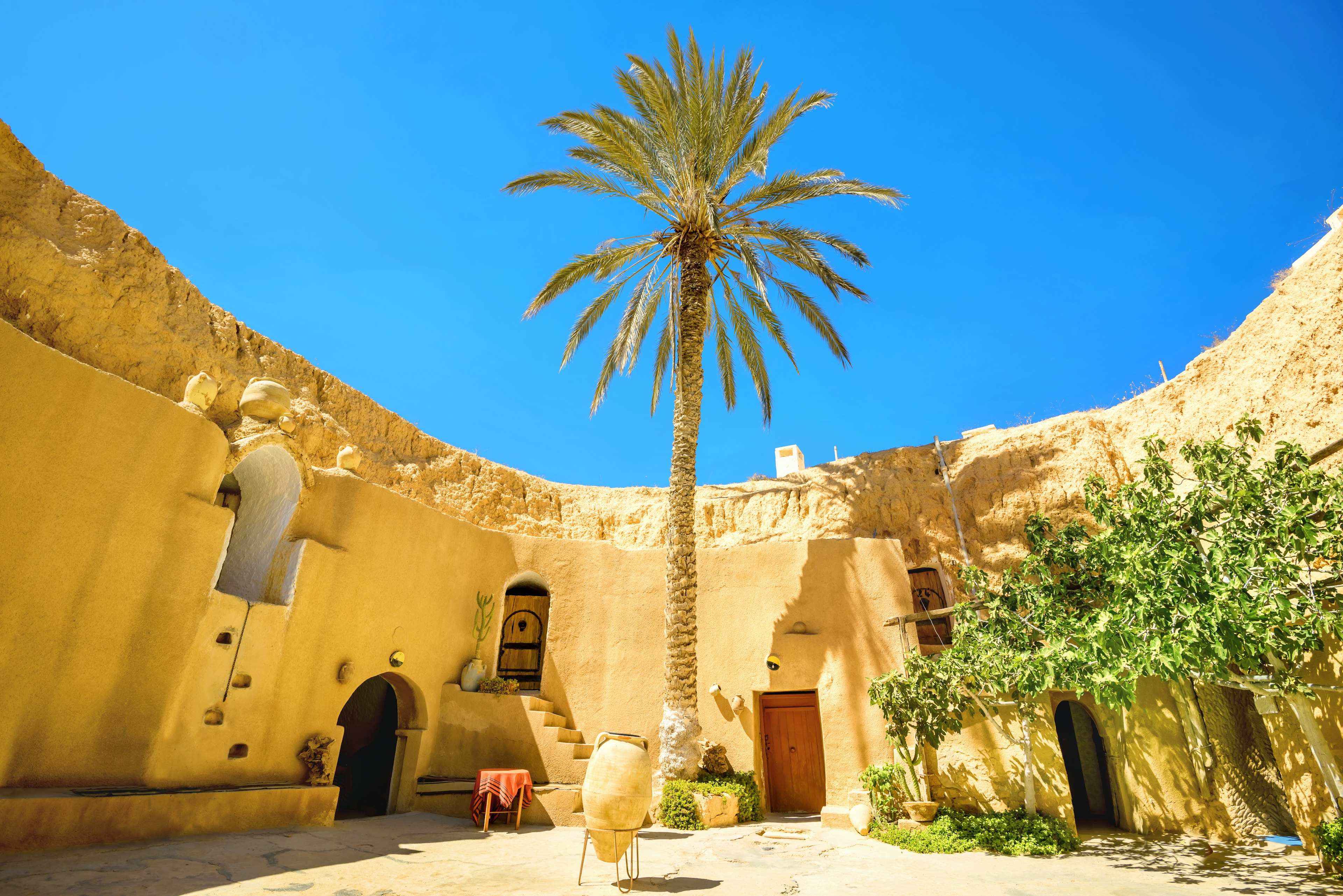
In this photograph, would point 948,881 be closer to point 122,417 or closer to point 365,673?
point 365,673

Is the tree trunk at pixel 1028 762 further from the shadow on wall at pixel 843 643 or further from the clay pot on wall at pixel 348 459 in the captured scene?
the clay pot on wall at pixel 348 459

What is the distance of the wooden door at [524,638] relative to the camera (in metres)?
13.2

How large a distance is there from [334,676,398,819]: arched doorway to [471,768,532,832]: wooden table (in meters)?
3.68

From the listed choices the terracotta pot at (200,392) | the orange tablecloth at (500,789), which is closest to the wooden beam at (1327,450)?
the orange tablecloth at (500,789)

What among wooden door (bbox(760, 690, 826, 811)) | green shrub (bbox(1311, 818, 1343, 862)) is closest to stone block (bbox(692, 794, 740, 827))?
wooden door (bbox(760, 690, 826, 811))

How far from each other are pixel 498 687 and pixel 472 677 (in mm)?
489

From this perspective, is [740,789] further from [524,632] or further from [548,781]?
[524,632]

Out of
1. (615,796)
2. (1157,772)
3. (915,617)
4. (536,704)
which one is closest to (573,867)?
(615,796)

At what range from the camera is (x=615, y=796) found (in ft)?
19.1

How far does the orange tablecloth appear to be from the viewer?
9.52 meters

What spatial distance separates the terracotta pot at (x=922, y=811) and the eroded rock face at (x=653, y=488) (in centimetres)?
892

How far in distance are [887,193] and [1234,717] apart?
10.4m

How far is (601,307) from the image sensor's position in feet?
46.8

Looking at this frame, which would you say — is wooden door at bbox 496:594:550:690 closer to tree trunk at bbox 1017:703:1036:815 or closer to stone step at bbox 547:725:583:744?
stone step at bbox 547:725:583:744
